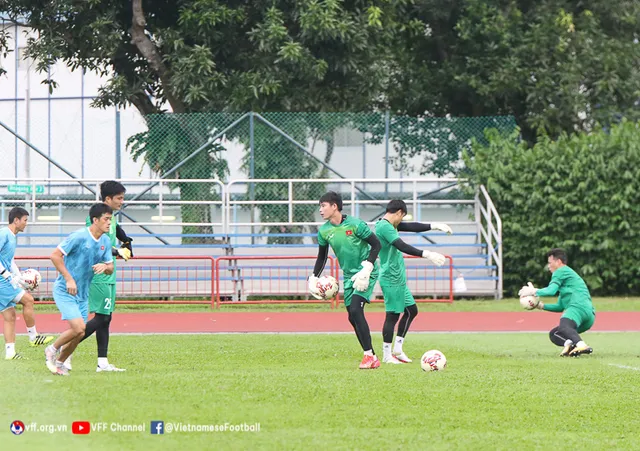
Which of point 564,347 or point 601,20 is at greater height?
point 601,20

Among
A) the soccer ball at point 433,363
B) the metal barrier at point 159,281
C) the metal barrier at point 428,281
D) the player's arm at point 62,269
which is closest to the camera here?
the player's arm at point 62,269

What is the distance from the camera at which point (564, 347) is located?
13.0m

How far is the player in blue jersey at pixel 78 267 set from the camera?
35.3ft

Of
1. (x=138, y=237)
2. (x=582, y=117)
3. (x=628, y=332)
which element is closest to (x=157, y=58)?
(x=138, y=237)

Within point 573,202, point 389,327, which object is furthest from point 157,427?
point 573,202

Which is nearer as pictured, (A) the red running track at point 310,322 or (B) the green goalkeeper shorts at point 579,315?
(B) the green goalkeeper shorts at point 579,315

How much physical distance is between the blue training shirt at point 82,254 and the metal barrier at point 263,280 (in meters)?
11.0

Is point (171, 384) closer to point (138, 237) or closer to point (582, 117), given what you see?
point (138, 237)

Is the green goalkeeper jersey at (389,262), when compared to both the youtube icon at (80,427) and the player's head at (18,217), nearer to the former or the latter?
the player's head at (18,217)

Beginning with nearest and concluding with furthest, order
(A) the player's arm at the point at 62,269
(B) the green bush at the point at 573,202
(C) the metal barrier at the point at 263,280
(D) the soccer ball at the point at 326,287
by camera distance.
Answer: (A) the player's arm at the point at 62,269 < (D) the soccer ball at the point at 326,287 < (C) the metal barrier at the point at 263,280 < (B) the green bush at the point at 573,202

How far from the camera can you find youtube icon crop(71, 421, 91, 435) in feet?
24.6

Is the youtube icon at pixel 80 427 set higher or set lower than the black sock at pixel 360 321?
lower

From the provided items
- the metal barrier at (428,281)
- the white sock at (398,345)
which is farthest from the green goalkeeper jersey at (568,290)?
the metal barrier at (428,281)

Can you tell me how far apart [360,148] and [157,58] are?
5.16 meters
